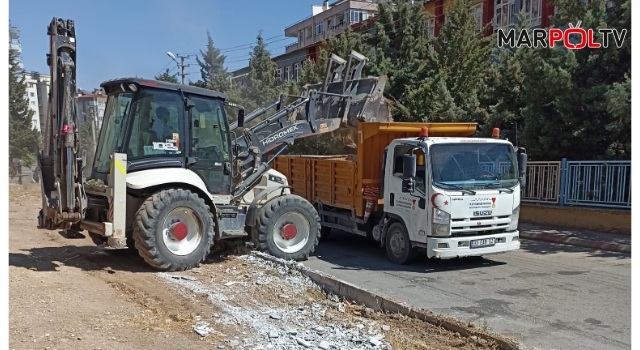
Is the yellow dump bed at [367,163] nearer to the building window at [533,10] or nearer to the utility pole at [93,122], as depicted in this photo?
the utility pole at [93,122]

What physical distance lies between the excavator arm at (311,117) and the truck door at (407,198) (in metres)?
1.40

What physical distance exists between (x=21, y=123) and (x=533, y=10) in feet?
106

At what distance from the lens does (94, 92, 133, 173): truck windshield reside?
311 inches

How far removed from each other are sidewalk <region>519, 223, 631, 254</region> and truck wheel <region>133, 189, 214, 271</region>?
7841mm

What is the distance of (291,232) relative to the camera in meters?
9.14

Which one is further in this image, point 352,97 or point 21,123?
point 21,123

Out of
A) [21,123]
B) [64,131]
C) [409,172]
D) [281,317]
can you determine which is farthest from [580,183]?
[21,123]

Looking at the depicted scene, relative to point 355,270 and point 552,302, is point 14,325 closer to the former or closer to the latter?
point 355,270

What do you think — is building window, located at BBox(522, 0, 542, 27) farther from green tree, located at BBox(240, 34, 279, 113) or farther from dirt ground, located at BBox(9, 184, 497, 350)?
dirt ground, located at BBox(9, 184, 497, 350)

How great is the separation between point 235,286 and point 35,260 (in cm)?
340

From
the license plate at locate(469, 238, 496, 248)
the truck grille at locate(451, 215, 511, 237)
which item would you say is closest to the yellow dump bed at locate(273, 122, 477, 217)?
the truck grille at locate(451, 215, 511, 237)

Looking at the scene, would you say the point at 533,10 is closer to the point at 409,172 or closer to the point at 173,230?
the point at 409,172

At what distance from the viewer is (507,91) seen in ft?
51.5

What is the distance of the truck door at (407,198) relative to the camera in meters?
8.29
